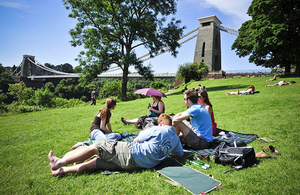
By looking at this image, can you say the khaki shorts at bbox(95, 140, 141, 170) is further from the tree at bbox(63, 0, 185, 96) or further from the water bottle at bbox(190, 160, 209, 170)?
the tree at bbox(63, 0, 185, 96)

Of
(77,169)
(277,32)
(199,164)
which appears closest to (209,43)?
(277,32)

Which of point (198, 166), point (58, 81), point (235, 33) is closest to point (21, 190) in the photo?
point (198, 166)

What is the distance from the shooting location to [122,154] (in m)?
2.54

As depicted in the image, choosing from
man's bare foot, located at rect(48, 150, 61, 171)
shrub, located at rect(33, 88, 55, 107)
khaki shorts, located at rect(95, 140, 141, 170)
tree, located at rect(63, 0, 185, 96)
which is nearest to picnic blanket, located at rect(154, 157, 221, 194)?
khaki shorts, located at rect(95, 140, 141, 170)

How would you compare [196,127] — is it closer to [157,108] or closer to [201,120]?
[201,120]

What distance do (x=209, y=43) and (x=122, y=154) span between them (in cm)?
4489

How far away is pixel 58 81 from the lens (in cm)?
6488

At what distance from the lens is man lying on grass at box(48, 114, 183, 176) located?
2.53 meters

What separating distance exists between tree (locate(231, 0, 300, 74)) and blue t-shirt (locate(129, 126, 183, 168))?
1921cm

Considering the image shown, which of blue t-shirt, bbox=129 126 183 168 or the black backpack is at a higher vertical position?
blue t-shirt, bbox=129 126 183 168

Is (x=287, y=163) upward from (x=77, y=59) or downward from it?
downward

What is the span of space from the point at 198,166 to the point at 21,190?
276 cm

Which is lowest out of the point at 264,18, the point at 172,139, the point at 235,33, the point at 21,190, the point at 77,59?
the point at 21,190

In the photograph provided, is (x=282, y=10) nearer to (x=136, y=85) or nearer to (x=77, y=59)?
(x=77, y=59)
